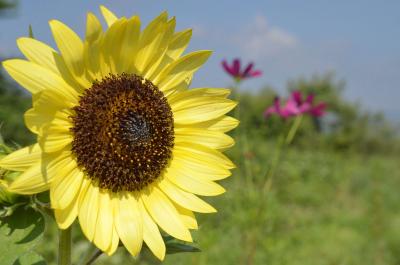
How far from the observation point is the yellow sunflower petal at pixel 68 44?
3.49 feet

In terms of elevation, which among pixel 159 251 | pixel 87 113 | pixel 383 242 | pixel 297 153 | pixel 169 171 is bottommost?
pixel 297 153

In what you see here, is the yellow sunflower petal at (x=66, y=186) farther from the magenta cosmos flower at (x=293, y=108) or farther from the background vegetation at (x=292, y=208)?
the magenta cosmos flower at (x=293, y=108)

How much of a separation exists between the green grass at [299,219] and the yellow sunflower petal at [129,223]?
1685mm

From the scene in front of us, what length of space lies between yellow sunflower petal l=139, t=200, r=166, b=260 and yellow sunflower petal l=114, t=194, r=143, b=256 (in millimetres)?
17

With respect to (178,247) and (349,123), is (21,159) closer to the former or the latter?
(178,247)

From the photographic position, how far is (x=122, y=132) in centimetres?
126

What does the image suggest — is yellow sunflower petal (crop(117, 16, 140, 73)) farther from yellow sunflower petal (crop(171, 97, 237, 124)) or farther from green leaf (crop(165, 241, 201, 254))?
green leaf (crop(165, 241, 201, 254))

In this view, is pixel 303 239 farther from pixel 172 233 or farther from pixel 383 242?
pixel 172 233

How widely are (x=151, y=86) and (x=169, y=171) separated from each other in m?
0.22

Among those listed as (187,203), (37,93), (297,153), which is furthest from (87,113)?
(297,153)

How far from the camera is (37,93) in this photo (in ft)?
3.30

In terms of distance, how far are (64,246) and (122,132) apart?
0.29m

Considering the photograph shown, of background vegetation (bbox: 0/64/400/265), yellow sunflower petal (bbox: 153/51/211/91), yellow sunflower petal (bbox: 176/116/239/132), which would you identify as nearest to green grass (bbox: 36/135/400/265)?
background vegetation (bbox: 0/64/400/265)

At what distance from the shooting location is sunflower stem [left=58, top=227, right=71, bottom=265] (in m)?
1.14
